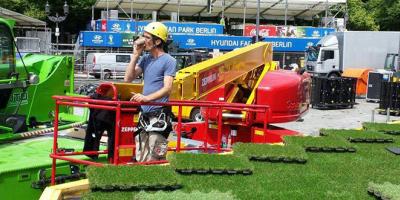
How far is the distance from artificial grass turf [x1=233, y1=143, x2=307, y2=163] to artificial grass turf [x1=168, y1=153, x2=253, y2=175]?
26 cm

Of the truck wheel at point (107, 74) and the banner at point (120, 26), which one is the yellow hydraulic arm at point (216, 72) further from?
the banner at point (120, 26)

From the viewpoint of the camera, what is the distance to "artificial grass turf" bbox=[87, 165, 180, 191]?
4.34m

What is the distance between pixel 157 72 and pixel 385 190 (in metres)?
2.56

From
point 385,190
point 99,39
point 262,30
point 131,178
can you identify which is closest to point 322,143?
point 385,190

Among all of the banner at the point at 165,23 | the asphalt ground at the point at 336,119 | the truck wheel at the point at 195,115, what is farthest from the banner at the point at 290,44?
the truck wheel at the point at 195,115

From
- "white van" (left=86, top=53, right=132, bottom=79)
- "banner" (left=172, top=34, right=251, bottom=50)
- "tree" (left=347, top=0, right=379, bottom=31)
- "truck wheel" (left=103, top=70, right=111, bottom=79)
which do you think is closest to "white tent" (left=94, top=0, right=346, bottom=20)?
"tree" (left=347, top=0, right=379, bottom=31)

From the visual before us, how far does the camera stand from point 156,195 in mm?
4230

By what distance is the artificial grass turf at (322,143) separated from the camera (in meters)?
6.42

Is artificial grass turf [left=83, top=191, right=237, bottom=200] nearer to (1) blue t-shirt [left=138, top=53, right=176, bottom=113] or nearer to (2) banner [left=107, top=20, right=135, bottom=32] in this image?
(1) blue t-shirt [left=138, top=53, right=176, bottom=113]

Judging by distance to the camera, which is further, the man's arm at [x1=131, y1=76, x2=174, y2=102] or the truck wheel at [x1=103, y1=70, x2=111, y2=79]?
the truck wheel at [x1=103, y1=70, x2=111, y2=79]

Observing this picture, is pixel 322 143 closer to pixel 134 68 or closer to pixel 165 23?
pixel 134 68

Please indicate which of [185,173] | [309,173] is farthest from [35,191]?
[309,173]

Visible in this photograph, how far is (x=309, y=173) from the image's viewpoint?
533 centimetres

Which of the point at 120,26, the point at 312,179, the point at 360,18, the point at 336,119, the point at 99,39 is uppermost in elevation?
the point at 360,18
